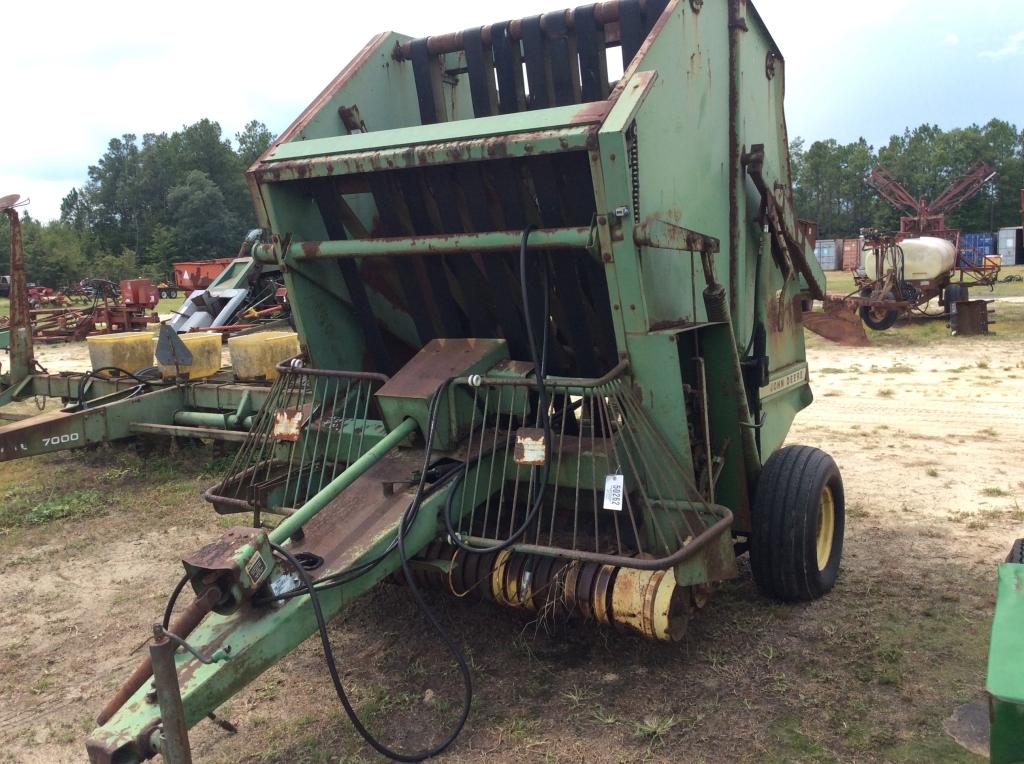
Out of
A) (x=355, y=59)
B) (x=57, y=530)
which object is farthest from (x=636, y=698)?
(x=57, y=530)

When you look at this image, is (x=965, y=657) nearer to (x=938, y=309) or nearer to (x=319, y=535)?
(x=319, y=535)

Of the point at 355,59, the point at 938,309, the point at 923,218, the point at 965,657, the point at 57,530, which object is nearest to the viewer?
the point at 965,657

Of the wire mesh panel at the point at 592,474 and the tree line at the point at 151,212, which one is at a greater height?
the tree line at the point at 151,212

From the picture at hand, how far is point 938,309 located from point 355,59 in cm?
1620

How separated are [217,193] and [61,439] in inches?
2296

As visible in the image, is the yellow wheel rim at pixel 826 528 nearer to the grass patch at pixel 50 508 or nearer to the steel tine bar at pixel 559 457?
the steel tine bar at pixel 559 457

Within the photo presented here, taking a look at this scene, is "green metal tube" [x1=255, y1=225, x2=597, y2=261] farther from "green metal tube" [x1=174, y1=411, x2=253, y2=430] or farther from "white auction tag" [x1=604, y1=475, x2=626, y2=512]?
"green metal tube" [x1=174, y1=411, x2=253, y2=430]

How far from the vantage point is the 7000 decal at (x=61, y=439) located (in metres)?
5.62

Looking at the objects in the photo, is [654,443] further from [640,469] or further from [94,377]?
[94,377]

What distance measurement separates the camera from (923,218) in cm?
2084

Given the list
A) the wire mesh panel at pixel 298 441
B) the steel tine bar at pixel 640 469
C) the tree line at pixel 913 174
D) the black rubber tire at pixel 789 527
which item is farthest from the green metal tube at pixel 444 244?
the tree line at pixel 913 174

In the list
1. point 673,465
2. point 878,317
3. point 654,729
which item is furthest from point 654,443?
point 878,317

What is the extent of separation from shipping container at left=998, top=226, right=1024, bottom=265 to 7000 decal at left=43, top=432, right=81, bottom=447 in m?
41.3


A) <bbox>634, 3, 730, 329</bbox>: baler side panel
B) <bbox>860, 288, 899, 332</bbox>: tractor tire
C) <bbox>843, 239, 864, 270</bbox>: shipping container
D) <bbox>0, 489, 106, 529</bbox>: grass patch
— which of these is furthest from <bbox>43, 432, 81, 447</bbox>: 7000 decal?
<bbox>843, 239, 864, 270</bbox>: shipping container
